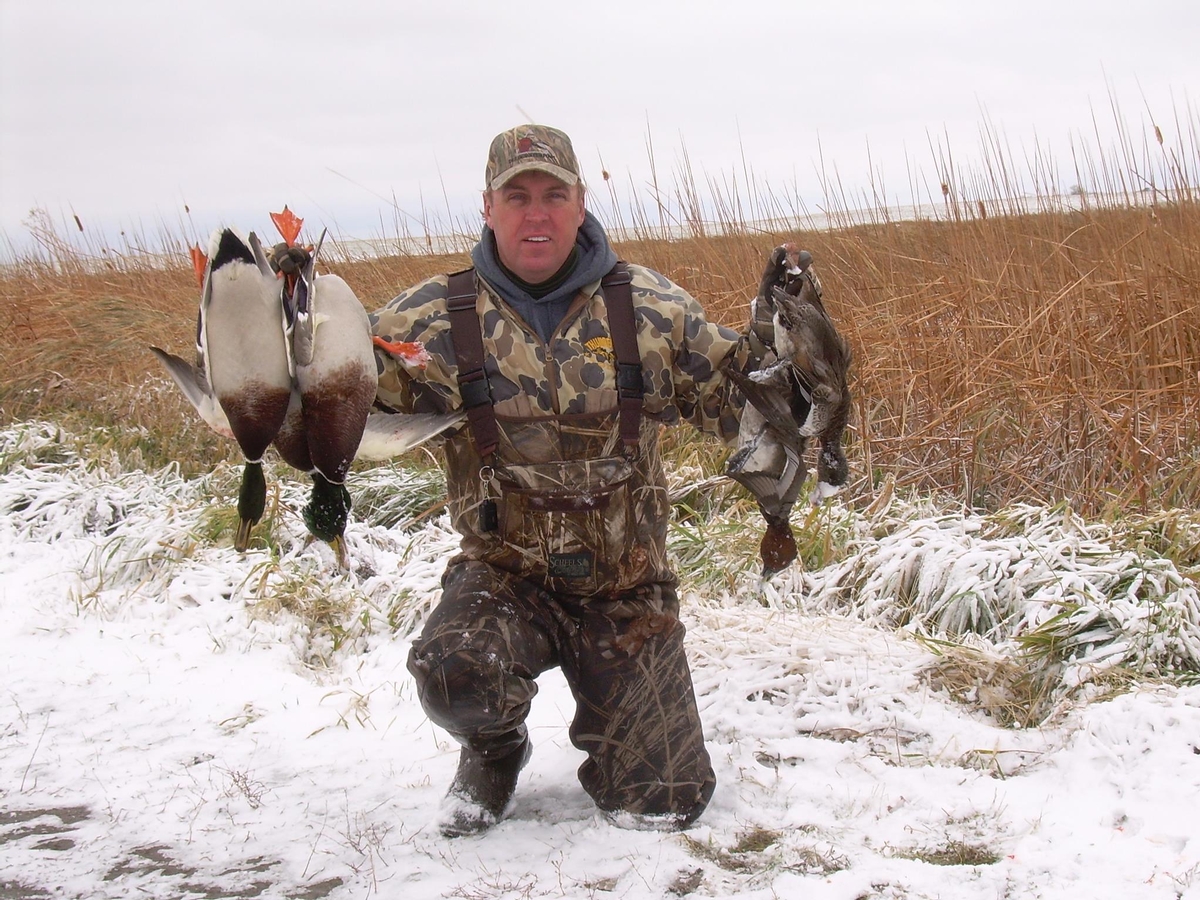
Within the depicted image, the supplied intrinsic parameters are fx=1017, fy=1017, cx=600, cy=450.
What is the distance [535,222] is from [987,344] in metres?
2.97

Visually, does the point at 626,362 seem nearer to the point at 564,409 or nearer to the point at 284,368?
the point at 564,409

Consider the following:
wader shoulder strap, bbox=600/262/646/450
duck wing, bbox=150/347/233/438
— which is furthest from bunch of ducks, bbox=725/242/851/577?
duck wing, bbox=150/347/233/438

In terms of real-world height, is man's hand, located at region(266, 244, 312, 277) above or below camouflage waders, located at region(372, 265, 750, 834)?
above

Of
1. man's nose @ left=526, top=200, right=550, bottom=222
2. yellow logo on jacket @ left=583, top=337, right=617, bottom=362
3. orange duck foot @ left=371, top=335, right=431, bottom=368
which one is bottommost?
yellow logo on jacket @ left=583, top=337, right=617, bottom=362

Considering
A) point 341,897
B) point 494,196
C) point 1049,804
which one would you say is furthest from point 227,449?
point 1049,804

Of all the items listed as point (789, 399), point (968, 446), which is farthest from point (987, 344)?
point (789, 399)

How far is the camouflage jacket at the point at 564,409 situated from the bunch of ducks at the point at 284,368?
549mm

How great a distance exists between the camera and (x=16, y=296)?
8.91m

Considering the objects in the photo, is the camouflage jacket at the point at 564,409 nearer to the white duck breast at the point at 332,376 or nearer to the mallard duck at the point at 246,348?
the white duck breast at the point at 332,376

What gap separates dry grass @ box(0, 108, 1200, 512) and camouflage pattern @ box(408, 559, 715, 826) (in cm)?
204

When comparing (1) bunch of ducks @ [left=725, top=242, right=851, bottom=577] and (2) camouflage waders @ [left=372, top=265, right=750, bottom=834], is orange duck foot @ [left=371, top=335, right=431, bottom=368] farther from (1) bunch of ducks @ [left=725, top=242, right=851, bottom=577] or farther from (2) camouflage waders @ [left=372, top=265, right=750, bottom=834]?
(1) bunch of ducks @ [left=725, top=242, right=851, bottom=577]

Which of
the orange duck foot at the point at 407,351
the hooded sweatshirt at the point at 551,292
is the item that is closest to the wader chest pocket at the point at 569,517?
the hooded sweatshirt at the point at 551,292

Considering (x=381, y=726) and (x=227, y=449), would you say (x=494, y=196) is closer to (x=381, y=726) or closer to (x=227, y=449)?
(x=381, y=726)

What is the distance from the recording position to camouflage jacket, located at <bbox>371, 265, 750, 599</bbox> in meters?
2.82
